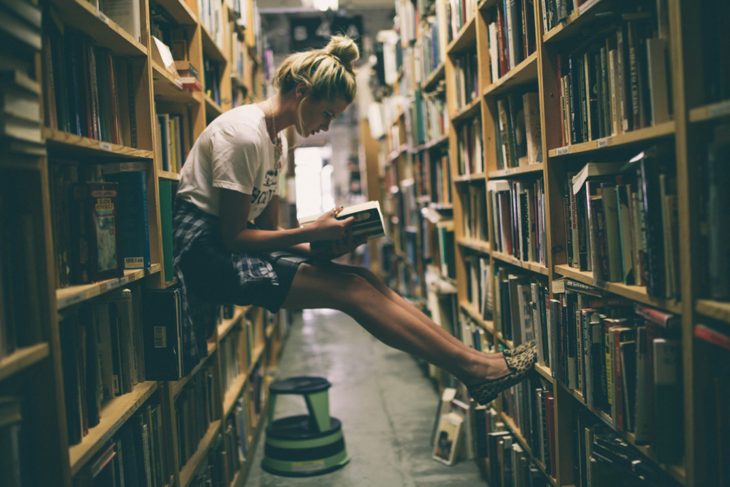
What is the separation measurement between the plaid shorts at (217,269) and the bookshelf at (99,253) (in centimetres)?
10

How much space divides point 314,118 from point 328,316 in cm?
463

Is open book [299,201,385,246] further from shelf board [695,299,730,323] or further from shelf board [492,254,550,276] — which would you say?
shelf board [695,299,730,323]

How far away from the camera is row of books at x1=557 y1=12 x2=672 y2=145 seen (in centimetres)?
121

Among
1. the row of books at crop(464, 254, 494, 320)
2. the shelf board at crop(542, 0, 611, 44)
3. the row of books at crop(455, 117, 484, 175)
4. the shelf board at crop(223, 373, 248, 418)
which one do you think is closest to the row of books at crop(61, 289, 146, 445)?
the shelf board at crop(223, 373, 248, 418)

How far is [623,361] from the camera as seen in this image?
4.48 feet

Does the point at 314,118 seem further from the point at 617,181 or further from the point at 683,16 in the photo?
the point at 683,16

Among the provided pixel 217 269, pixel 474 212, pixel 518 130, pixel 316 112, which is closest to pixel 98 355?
pixel 217 269

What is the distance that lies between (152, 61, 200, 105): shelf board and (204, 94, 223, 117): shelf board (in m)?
0.18

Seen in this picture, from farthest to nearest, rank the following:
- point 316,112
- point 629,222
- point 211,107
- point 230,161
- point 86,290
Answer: point 211,107 < point 316,112 < point 230,161 < point 629,222 < point 86,290

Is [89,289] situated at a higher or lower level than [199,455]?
higher

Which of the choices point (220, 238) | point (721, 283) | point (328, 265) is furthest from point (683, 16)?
point (220, 238)

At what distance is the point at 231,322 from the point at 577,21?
1.83 metres

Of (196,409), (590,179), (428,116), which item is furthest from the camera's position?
(428,116)

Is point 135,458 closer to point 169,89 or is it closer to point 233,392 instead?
point 169,89
